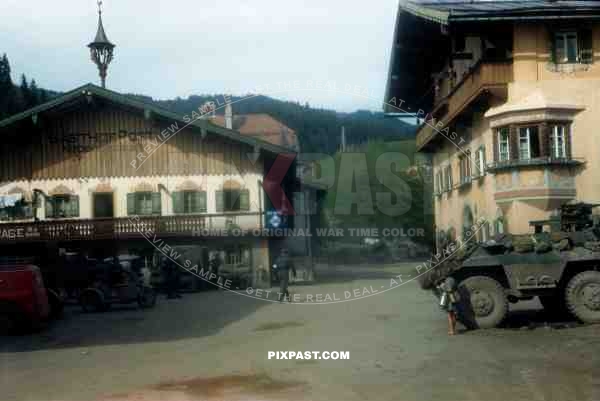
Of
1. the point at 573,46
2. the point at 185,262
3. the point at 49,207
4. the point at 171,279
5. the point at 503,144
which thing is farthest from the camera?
the point at 49,207

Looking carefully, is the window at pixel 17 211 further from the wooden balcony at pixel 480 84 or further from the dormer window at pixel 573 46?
the dormer window at pixel 573 46

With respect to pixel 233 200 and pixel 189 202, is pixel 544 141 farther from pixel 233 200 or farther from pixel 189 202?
pixel 189 202

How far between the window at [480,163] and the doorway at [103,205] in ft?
49.7

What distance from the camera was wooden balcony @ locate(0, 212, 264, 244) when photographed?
97.2 feet

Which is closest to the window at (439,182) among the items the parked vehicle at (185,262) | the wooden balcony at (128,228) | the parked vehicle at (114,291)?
the wooden balcony at (128,228)

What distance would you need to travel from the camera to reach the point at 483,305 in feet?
44.8

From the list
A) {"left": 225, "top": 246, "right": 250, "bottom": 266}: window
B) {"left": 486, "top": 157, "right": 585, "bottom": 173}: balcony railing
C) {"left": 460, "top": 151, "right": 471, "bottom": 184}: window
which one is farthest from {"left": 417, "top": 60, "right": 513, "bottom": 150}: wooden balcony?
{"left": 225, "top": 246, "right": 250, "bottom": 266}: window

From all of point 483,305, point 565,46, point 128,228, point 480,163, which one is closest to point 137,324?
point 483,305

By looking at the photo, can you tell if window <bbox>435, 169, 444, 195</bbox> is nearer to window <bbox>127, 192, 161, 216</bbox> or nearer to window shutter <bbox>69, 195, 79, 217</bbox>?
window <bbox>127, 192, 161, 216</bbox>

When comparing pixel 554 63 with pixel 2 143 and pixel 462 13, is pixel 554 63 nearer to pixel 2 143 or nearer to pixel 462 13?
pixel 462 13

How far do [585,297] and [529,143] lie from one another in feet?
27.9

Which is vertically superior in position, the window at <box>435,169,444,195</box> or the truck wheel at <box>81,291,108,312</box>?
the window at <box>435,169,444,195</box>

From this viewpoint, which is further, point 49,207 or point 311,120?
point 311,120

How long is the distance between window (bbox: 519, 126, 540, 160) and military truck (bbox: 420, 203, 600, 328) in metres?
7.20
